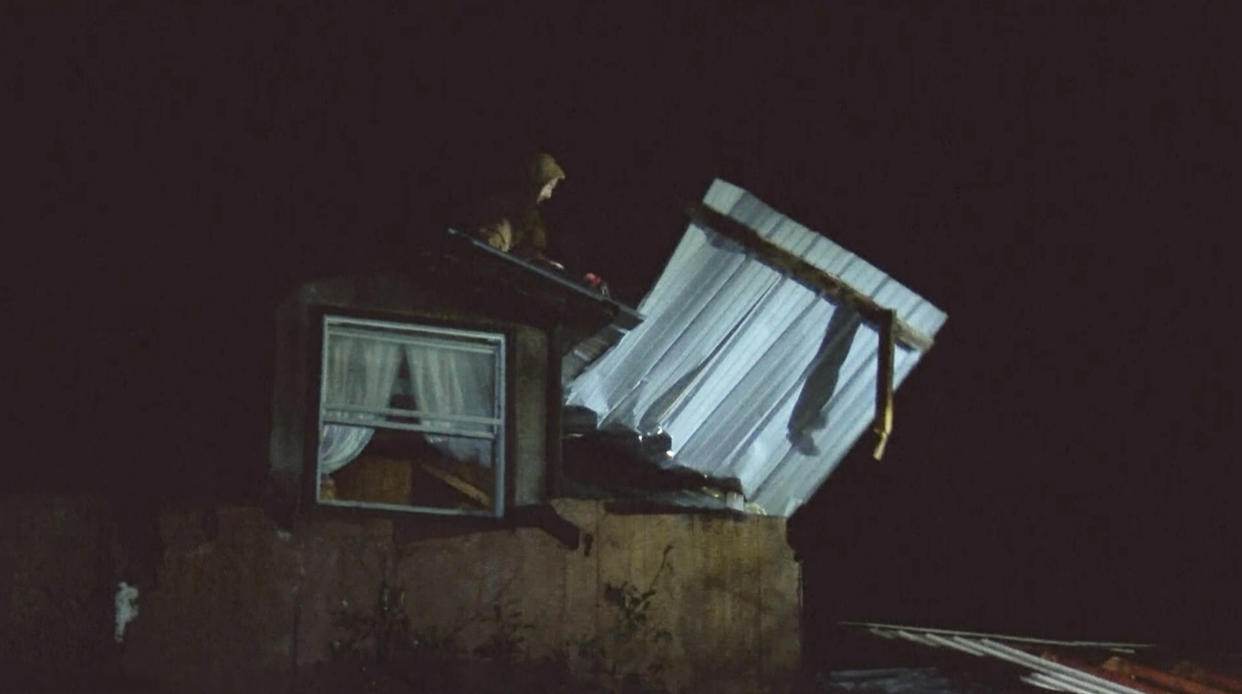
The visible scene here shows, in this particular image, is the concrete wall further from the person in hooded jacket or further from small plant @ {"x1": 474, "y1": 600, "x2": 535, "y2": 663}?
the person in hooded jacket

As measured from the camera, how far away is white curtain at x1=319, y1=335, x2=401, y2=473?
1418cm

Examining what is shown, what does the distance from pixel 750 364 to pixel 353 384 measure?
3658mm

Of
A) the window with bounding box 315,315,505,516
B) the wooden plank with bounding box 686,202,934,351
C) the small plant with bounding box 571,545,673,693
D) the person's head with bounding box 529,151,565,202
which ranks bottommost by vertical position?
the small plant with bounding box 571,545,673,693

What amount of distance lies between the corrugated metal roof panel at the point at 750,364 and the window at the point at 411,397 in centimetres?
139

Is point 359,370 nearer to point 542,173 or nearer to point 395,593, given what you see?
point 395,593

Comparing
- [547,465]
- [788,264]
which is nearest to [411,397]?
[547,465]

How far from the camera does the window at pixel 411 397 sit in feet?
46.5

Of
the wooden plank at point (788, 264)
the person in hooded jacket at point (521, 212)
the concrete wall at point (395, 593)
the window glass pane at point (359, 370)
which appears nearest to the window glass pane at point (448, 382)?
the window glass pane at point (359, 370)

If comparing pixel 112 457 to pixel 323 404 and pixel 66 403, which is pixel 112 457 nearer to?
pixel 66 403

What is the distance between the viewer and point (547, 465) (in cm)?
1452

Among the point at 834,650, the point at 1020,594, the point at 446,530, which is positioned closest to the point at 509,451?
the point at 446,530

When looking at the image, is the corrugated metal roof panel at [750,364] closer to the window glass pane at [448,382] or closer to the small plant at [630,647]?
the window glass pane at [448,382]

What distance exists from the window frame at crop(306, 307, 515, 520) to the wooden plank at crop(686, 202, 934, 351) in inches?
92.0

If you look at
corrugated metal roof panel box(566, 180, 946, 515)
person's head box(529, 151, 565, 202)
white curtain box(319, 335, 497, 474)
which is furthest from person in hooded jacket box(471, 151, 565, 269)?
white curtain box(319, 335, 497, 474)
